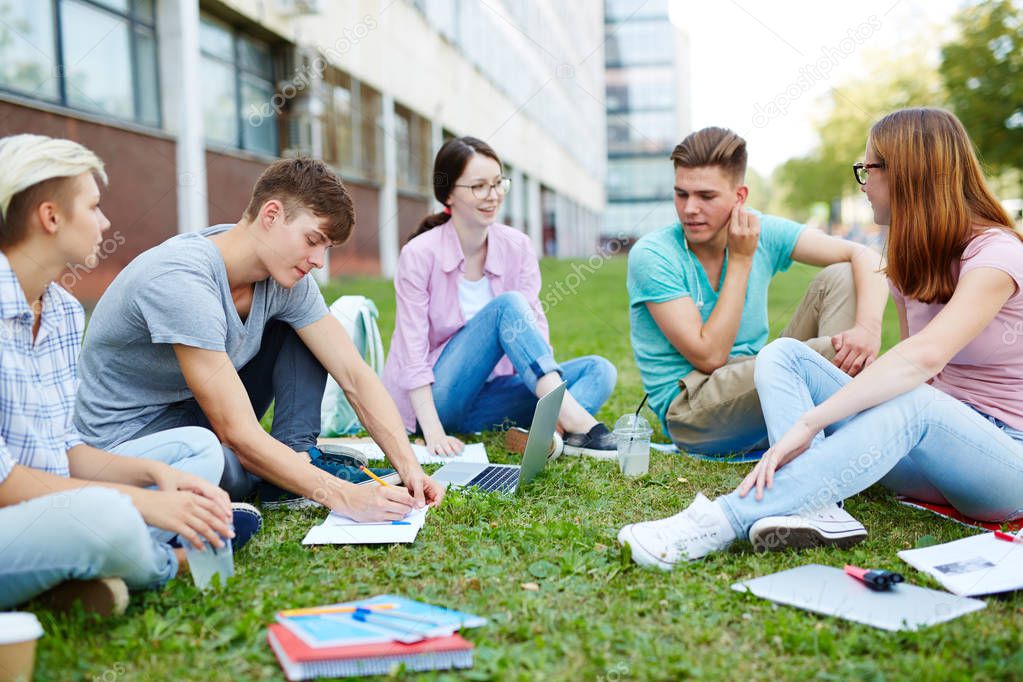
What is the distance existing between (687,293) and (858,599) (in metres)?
1.77

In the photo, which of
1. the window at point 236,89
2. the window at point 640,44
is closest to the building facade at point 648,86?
the window at point 640,44

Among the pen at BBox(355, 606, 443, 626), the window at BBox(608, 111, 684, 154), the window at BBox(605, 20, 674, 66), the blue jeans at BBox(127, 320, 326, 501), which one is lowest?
the pen at BBox(355, 606, 443, 626)

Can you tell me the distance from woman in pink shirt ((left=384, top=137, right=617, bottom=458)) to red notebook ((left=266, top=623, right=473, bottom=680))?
2063 millimetres

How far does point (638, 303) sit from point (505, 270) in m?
0.93

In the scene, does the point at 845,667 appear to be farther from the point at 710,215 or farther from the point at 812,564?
the point at 710,215

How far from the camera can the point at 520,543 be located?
8.91 feet

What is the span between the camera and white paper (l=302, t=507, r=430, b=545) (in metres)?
2.68

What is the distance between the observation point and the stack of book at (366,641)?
1815mm

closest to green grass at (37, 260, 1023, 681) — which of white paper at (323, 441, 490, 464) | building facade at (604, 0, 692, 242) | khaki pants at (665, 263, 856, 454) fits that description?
khaki pants at (665, 263, 856, 454)

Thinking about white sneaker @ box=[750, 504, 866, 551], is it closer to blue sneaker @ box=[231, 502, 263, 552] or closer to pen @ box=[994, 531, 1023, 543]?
pen @ box=[994, 531, 1023, 543]

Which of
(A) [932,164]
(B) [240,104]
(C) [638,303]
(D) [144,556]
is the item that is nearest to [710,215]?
(C) [638,303]

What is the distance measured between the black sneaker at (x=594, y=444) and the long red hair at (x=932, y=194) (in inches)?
58.8

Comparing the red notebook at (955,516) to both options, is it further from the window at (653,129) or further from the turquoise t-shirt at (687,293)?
the window at (653,129)

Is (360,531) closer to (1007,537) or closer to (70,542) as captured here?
(70,542)
